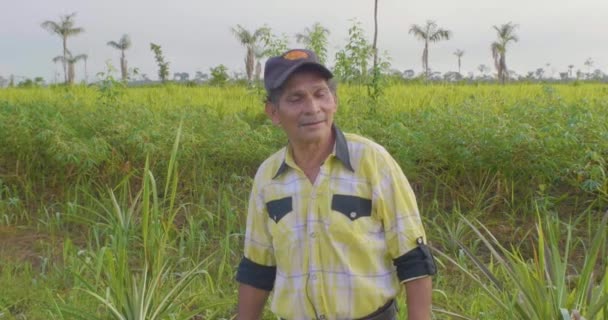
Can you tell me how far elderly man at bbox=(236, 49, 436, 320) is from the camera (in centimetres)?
171

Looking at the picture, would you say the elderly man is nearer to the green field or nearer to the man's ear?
the man's ear

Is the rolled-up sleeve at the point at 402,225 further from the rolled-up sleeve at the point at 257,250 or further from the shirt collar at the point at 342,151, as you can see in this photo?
the rolled-up sleeve at the point at 257,250

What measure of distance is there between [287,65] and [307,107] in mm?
114

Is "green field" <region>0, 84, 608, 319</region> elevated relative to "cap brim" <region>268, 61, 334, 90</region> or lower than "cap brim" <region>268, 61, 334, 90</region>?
lower

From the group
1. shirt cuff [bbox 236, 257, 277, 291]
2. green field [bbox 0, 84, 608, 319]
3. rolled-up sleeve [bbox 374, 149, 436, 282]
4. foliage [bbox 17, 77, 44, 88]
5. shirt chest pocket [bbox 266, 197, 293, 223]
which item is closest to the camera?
rolled-up sleeve [bbox 374, 149, 436, 282]

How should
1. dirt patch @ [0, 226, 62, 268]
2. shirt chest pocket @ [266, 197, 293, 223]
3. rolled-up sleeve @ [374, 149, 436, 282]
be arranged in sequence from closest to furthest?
rolled-up sleeve @ [374, 149, 436, 282], shirt chest pocket @ [266, 197, 293, 223], dirt patch @ [0, 226, 62, 268]

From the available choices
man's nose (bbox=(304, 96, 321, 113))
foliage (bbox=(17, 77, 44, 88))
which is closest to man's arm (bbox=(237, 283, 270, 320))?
man's nose (bbox=(304, 96, 321, 113))

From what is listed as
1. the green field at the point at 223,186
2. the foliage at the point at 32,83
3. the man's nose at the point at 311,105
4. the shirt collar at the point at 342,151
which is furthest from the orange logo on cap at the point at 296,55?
the foliage at the point at 32,83

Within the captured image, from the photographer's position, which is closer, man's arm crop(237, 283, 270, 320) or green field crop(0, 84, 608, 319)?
man's arm crop(237, 283, 270, 320)

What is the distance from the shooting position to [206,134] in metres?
5.61

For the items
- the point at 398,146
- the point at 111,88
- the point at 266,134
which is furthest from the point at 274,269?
the point at 111,88

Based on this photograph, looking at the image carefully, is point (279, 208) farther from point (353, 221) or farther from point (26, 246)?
point (26, 246)

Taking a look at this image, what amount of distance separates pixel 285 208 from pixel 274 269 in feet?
0.84

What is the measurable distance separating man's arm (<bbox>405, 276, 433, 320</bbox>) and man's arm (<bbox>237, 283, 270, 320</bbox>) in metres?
0.45
